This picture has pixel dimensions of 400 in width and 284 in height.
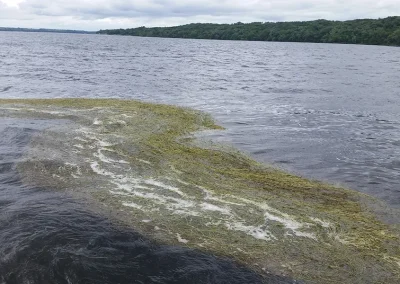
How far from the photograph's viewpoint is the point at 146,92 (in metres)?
36.1

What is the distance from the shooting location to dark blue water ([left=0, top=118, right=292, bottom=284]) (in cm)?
812

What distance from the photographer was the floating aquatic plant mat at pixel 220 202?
9.00 m

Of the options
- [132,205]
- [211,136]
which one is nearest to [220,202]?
[132,205]

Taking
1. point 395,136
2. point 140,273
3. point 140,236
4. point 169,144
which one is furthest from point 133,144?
point 395,136

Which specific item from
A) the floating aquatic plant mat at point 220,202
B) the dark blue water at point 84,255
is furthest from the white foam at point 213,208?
the dark blue water at point 84,255

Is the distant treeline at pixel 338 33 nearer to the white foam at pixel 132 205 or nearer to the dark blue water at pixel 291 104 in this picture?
the dark blue water at pixel 291 104

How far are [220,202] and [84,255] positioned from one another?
4.30 m

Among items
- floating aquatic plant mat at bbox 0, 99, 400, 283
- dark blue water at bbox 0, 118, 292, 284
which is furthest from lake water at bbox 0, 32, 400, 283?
floating aquatic plant mat at bbox 0, 99, 400, 283

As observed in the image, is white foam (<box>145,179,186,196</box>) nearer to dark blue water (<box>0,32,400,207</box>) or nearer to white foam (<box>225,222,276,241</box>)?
white foam (<box>225,222,276,241</box>)

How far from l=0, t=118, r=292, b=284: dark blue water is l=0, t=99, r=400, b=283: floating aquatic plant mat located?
1.68 feet

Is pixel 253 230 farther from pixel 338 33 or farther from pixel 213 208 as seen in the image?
pixel 338 33

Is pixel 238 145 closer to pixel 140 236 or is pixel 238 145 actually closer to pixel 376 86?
pixel 140 236

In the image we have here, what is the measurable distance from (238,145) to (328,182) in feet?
18.1

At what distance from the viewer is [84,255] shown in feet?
28.7
